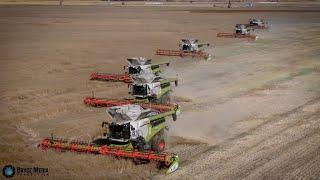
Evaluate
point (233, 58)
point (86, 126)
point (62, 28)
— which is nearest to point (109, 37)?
point (62, 28)

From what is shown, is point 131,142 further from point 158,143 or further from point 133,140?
point 158,143

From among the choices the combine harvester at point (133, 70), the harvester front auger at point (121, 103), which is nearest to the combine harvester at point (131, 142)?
the harvester front auger at point (121, 103)

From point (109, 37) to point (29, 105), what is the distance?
35.1m

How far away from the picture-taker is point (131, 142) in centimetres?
1750

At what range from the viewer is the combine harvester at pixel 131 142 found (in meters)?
16.9

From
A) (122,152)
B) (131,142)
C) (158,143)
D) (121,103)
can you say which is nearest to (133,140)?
(131,142)

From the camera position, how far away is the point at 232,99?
2866 cm

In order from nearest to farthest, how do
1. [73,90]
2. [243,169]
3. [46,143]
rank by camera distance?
[243,169]
[46,143]
[73,90]

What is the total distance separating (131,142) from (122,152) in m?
0.56

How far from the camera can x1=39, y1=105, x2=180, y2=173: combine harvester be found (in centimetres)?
1692

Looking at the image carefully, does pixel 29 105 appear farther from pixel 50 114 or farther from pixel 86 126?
pixel 86 126

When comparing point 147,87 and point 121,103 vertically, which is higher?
point 147,87

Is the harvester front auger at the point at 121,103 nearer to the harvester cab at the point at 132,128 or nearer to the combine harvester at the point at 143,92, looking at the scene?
the combine harvester at the point at 143,92

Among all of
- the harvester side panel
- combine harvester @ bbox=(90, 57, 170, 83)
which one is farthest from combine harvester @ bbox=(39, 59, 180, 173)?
the harvester side panel
